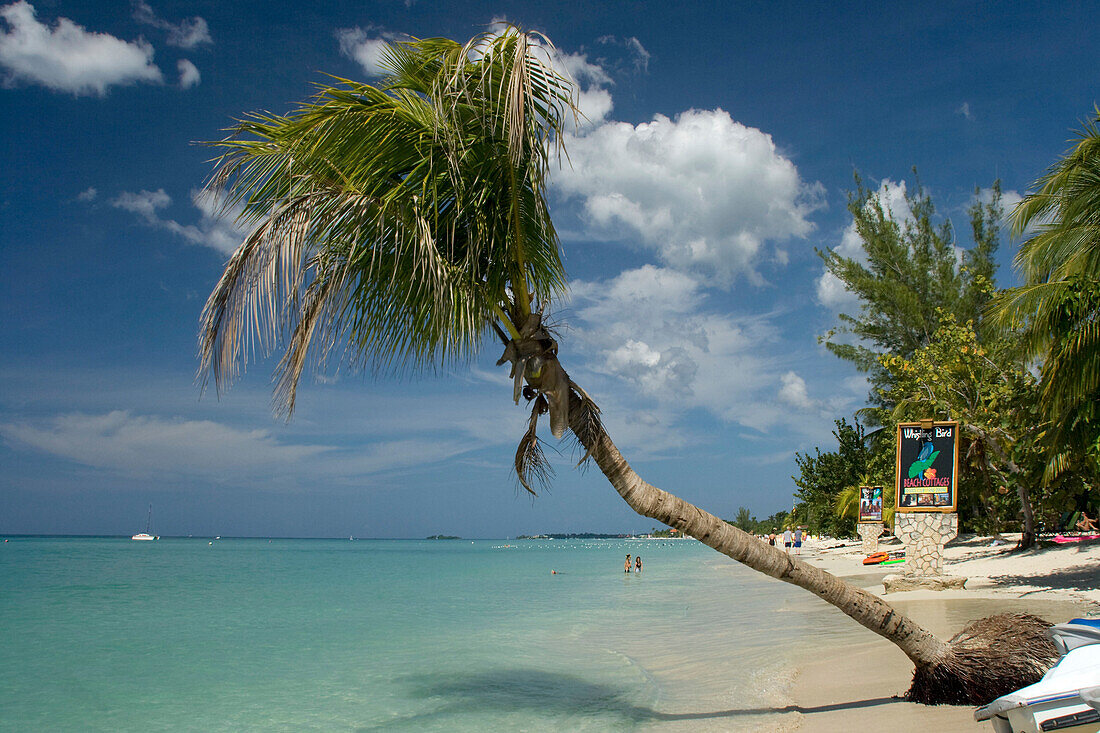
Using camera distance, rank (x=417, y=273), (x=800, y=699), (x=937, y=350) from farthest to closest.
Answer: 1. (x=937, y=350)
2. (x=800, y=699)
3. (x=417, y=273)

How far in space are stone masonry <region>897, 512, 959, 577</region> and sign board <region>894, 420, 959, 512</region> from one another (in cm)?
38

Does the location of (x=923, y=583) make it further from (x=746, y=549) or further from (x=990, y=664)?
(x=746, y=549)

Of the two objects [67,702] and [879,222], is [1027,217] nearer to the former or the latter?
[879,222]

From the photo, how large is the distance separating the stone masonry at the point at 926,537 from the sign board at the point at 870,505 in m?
14.0

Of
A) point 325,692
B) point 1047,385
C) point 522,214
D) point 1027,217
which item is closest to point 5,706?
point 325,692

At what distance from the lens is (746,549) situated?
5.53 meters

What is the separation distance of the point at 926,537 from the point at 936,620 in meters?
5.73

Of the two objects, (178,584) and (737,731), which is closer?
(737,731)

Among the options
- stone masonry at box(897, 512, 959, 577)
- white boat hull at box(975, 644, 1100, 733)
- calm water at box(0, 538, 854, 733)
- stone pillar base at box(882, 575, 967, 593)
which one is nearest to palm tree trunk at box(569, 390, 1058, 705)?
calm water at box(0, 538, 854, 733)

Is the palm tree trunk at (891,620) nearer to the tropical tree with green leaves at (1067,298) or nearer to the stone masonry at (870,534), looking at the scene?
the tropical tree with green leaves at (1067,298)

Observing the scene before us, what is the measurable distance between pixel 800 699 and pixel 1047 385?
695 cm

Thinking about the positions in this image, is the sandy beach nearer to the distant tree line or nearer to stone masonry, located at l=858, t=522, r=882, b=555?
the distant tree line

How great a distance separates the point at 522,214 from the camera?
5590 mm

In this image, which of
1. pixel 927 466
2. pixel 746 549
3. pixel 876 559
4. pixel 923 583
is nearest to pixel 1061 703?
pixel 746 549
